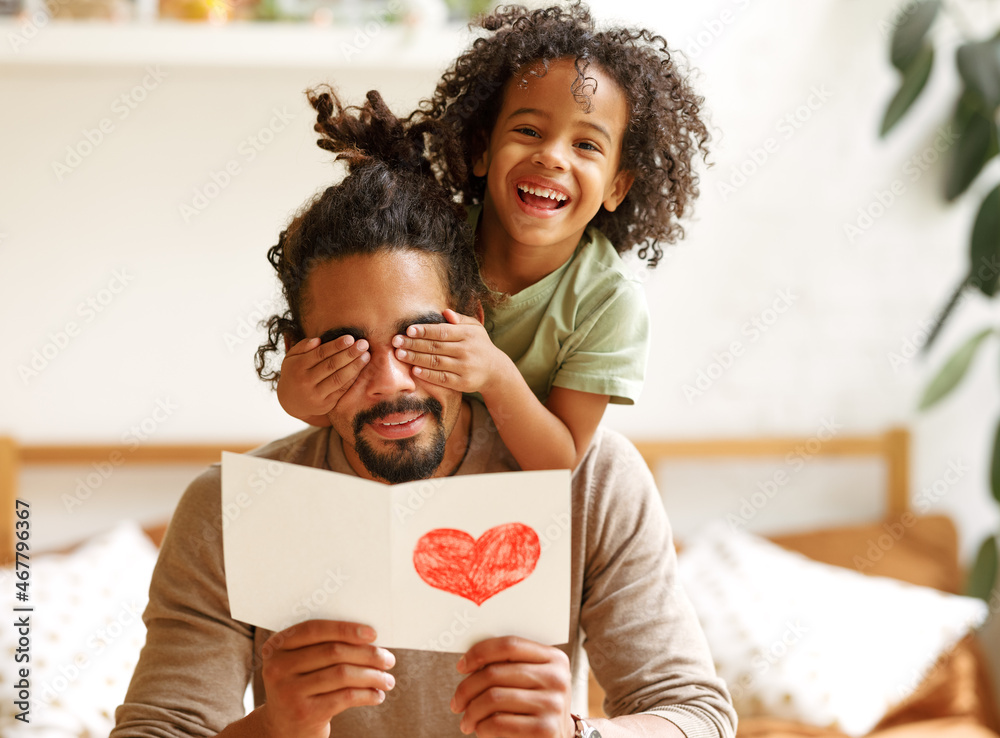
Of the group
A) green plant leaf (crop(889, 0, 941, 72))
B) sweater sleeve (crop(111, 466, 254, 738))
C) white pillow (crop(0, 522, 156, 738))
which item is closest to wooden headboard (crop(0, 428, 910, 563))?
Result: white pillow (crop(0, 522, 156, 738))

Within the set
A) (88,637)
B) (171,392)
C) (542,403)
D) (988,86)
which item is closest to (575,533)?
(542,403)

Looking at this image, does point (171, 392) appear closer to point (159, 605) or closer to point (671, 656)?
point (159, 605)

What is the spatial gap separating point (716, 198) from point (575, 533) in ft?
5.79

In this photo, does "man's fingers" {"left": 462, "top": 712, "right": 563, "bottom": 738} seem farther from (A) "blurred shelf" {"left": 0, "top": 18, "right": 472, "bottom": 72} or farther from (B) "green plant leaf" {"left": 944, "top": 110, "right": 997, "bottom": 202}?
(B) "green plant leaf" {"left": 944, "top": 110, "right": 997, "bottom": 202}

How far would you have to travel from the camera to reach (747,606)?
2264 millimetres

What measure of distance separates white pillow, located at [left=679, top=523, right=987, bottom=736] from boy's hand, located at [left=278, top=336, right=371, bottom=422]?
4.92ft

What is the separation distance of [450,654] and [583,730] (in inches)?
10.3

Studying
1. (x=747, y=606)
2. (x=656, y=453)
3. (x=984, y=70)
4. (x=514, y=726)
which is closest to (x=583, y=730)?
(x=514, y=726)

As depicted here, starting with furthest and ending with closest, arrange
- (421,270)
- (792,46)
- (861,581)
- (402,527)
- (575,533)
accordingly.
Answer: (792,46), (861,581), (575,533), (421,270), (402,527)

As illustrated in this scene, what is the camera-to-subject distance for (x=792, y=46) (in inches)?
106

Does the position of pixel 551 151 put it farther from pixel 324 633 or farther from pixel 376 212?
pixel 324 633

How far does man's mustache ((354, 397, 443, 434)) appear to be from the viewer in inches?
39.9

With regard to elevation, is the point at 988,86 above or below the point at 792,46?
below

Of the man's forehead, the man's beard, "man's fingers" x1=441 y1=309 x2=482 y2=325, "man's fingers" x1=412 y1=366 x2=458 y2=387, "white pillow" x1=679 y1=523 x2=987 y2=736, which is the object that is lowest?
"white pillow" x1=679 y1=523 x2=987 y2=736
